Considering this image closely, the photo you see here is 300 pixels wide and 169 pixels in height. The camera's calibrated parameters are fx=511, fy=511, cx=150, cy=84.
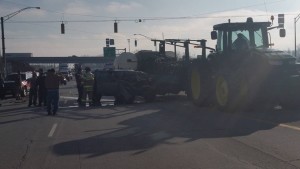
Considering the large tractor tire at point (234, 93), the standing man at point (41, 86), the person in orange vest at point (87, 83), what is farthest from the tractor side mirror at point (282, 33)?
the standing man at point (41, 86)

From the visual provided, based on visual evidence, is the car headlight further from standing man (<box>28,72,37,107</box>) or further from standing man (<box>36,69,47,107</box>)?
standing man (<box>28,72,37,107</box>)

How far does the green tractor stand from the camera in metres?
16.3

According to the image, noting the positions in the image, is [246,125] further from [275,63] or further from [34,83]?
[34,83]

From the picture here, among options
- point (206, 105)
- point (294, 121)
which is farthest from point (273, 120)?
point (206, 105)

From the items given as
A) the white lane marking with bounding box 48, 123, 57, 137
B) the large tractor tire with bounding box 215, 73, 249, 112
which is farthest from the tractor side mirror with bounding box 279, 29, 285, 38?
the white lane marking with bounding box 48, 123, 57, 137

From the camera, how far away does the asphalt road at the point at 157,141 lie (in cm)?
890

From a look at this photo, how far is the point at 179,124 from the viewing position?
46.2ft

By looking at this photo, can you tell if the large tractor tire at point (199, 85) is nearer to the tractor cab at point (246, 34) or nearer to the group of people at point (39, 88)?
the tractor cab at point (246, 34)

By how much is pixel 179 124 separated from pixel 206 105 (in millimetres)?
5951

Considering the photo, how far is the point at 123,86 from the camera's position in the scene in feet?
79.2

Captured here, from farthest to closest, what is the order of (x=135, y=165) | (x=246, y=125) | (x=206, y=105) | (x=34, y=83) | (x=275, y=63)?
(x=34, y=83) → (x=206, y=105) → (x=275, y=63) → (x=246, y=125) → (x=135, y=165)

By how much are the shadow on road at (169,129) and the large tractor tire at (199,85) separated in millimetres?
2338

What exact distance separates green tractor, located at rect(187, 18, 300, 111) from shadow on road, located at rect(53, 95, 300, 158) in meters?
0.64

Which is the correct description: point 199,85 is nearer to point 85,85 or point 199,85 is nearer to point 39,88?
point 85,85
